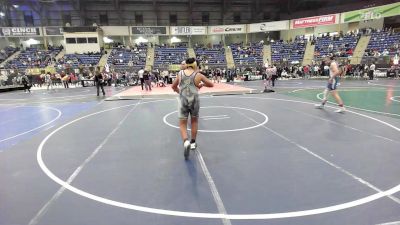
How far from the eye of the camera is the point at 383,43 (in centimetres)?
3189

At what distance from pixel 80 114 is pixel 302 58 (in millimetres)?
32596

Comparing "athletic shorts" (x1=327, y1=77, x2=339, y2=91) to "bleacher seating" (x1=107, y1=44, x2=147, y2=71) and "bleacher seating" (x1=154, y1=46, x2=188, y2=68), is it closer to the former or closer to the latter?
"bleacher seating" (x1=107, y1=44, x2=147, y2=71)

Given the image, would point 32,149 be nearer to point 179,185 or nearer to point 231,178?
point 179,185

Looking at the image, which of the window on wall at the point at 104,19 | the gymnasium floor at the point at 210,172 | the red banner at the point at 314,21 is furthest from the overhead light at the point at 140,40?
the gymnasium floor at the point at 210,172

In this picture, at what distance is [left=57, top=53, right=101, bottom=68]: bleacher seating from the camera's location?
3708 cm

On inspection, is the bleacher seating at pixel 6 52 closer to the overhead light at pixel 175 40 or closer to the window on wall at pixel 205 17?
the overhead light at pixel 175 40

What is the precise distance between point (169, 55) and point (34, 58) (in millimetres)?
18723

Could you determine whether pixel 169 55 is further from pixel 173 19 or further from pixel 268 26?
pixel 268 26

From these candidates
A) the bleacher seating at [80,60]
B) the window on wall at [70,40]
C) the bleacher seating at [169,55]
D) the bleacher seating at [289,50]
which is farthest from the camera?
the window on wall at [70,40]

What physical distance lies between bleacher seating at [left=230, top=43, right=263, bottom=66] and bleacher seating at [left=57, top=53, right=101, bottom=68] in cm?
1914

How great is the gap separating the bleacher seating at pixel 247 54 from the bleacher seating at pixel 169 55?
7.19m


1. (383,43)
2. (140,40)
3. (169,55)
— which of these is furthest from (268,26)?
(140,40)

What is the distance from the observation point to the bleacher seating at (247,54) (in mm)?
39444

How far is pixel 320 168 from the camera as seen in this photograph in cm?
475
